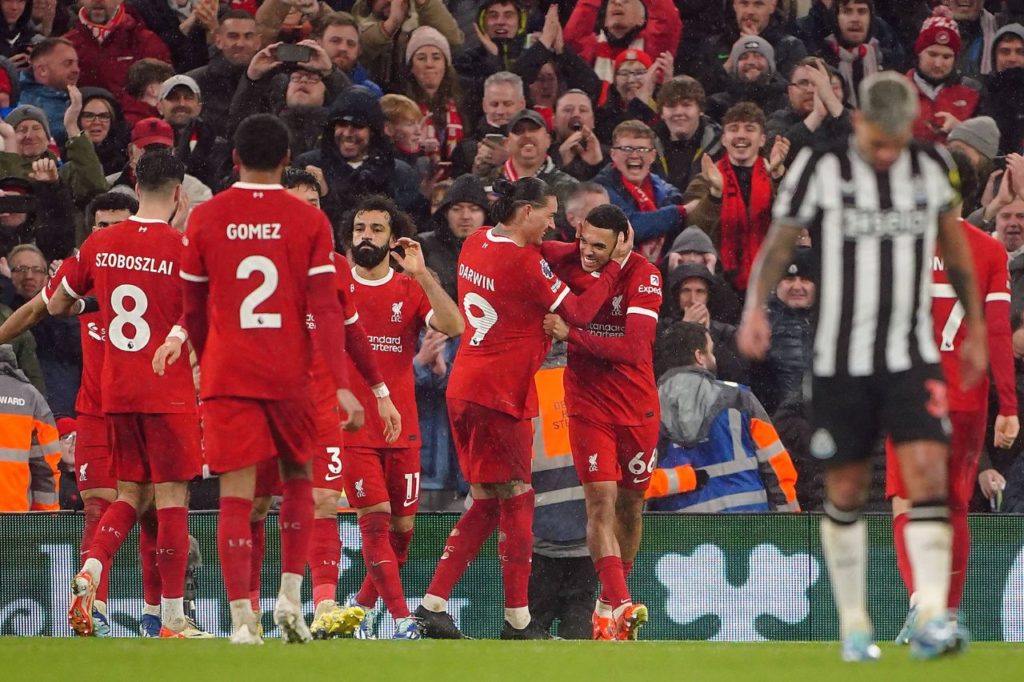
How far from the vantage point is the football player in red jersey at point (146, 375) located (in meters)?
8.81

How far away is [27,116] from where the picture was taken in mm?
13531

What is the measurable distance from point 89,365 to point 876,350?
195 inches

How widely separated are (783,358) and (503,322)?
351 cm

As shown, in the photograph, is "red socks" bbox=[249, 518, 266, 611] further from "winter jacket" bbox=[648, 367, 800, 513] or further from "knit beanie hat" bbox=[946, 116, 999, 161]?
"knit beanie hat" bbox=[946, 116, 999, 161]

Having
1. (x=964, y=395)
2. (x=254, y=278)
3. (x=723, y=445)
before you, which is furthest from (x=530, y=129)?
(x=254, y=278)

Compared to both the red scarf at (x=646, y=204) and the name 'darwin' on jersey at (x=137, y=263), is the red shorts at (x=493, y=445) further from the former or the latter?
the red scarf at (x=646, y=204)

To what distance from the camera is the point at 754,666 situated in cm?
664

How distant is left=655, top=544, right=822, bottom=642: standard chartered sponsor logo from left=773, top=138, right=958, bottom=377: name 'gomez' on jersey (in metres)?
4.38

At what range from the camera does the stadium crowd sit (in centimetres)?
1201

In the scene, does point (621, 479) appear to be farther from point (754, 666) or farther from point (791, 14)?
point (791, 14)

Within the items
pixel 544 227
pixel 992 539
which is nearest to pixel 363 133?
pixel 544 227

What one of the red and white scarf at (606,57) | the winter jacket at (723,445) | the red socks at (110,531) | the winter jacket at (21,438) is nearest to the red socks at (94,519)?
the red socks at (110,531)

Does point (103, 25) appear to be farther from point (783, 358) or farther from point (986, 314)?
point (986, 314)

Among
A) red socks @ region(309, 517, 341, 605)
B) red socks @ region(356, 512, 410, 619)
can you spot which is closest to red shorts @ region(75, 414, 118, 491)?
red socks @ region(309, 517, 341, 605)
